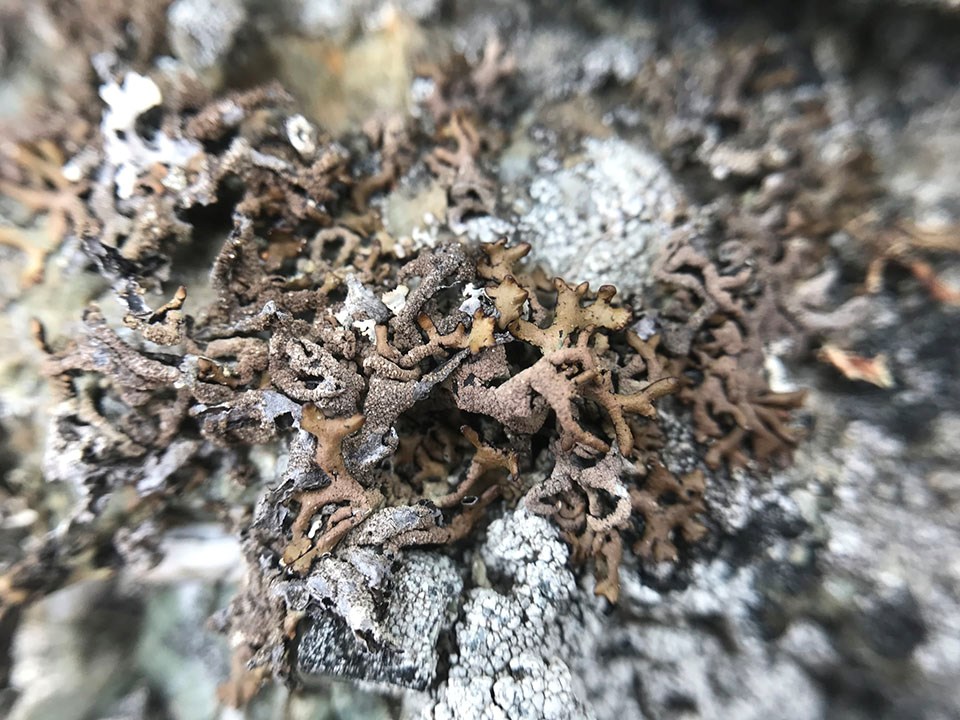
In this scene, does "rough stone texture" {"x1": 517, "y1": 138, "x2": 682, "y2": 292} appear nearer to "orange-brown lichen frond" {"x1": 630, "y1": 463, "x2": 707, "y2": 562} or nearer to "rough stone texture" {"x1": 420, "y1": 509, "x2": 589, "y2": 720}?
"orange-brown lichen frond" {"x1": 630, "y1": 463, "x2": 707, "y2": 562}

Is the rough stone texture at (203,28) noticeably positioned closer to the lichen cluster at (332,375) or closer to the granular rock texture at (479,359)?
the granular rock texture at (479,359)

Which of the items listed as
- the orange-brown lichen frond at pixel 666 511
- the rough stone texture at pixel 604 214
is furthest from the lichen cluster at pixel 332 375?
the rough stone texture at pixel 604 214

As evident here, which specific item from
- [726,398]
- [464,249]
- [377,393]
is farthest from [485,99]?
[726,398]

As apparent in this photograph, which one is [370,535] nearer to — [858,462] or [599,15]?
[858,462]

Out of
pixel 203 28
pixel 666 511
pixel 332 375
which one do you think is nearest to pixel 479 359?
pixel 332 375

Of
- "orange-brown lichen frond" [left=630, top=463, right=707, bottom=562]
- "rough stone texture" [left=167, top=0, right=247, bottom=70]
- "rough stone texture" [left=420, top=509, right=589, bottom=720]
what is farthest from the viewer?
"rough stone texture" [left=167, top=0, right=247, bottom=70]

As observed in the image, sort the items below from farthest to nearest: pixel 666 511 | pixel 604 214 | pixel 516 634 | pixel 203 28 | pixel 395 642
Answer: pixel 604 214
pixel 203 28
pixel 666 511
pixel 516 634
pixel 395 642

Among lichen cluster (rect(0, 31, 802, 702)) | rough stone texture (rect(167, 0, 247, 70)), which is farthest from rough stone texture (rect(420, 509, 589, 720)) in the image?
rough stone texture (rect(167, 0, 247, 70))

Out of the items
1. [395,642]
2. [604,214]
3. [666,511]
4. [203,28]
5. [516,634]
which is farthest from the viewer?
[604,214]

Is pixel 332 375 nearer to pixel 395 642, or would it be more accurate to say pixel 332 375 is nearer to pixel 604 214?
pixel 395 642

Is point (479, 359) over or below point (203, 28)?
below

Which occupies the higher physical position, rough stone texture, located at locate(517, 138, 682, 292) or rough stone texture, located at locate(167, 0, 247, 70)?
rough stone texture, located at locate(167, 0, 247, 70)

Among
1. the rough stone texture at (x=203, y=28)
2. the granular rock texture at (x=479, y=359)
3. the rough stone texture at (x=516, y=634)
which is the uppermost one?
the rough stone texture at (x=203, y=28)
